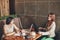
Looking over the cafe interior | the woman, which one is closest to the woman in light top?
the cafe interior

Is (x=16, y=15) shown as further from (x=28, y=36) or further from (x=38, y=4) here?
(x=28, y=36)

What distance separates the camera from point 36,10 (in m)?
3.14

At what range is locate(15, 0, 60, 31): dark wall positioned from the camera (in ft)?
9.92

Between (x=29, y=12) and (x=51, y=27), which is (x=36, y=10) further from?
(x=51, y=27)

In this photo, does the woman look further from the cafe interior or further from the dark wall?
the dark wall

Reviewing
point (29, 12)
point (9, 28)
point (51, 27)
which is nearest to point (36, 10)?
point (29, 12)

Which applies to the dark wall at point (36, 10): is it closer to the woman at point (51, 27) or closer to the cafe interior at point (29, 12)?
the cafe interior at point (29, 12)

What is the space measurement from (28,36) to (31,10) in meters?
0.63

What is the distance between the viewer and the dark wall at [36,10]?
3023 millimetres

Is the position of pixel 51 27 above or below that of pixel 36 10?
below

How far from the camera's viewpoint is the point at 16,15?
3184 mm

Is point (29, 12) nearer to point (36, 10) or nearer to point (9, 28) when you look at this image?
point (36, 10)

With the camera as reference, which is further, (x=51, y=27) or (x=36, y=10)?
(x=36, y=10)

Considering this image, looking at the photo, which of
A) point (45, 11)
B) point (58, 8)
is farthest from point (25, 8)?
point (58, 8)
